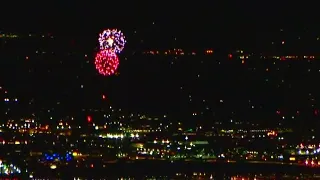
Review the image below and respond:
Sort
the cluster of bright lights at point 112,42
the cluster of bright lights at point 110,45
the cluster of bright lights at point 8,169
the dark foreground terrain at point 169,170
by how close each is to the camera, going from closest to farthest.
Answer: the cluster of bright lights at point 8,169
the dark foreground terrain at point 169,170
the cluster of bright lights at point 112,42
the cluster of bright lights at point 110,45

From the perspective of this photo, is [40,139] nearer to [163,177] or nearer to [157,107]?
[163,177]

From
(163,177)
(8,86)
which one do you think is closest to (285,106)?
(8,86)

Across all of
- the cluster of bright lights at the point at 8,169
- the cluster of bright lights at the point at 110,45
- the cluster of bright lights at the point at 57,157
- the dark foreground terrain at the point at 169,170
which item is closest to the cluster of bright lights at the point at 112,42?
the cluster of bright lights at the point at 110,45

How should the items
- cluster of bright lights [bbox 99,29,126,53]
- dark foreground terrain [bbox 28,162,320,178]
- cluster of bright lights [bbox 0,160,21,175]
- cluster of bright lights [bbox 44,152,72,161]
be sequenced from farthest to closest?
cluster of bright lights [bbox 99,29,126,53]
cluster of bright lights [bbox 44,152,72,161]
dark foreground terrain [bbox 28,162,320,178]
cluster of bright lights [bbox 0,160,21,175]

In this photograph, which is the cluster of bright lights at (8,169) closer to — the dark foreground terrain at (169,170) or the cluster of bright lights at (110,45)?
the dark foreground terrain at (169,170)

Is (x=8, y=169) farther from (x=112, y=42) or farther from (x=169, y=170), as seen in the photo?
(x=112, y=42)

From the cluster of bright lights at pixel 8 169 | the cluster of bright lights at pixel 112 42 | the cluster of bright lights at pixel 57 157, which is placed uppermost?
the cluster of bright lights at pixel 112 42

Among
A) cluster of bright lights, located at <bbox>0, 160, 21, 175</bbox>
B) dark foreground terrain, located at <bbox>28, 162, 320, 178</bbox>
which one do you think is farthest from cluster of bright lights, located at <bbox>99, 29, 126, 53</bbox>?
cluster of bright lights, located at <bbox>0, 160, 21, 175</bbox>

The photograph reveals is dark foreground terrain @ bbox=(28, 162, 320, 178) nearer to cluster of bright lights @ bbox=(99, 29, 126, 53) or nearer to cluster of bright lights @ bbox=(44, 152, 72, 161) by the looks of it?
cluster of bright lights @ bbox=(44, 152, 72, 161)
